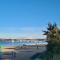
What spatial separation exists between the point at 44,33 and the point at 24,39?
720 cm

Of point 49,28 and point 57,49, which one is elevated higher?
point 49,28

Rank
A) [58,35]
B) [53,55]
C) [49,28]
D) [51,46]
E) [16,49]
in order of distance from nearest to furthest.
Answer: [53,55], [51,46], [58,35], [49,28], [16,49]

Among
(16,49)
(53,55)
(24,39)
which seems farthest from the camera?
(24,39)

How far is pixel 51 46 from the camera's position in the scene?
1681 centimetres

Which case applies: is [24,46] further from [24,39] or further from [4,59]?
[4,59]

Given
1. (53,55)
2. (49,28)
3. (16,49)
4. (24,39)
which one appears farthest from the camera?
(24,39)

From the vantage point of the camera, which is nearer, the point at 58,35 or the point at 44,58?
the point at 44,58

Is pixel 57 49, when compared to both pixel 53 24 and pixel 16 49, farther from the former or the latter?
pixel 16 49

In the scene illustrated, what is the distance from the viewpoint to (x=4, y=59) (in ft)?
64.2

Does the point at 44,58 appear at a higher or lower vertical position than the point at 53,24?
lower

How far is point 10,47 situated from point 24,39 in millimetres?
2068

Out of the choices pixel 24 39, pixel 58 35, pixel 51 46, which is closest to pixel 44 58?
pixel 51 46

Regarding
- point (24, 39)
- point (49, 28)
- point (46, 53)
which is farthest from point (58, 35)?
point (24, 39)

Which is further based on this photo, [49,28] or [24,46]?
[24,46]
